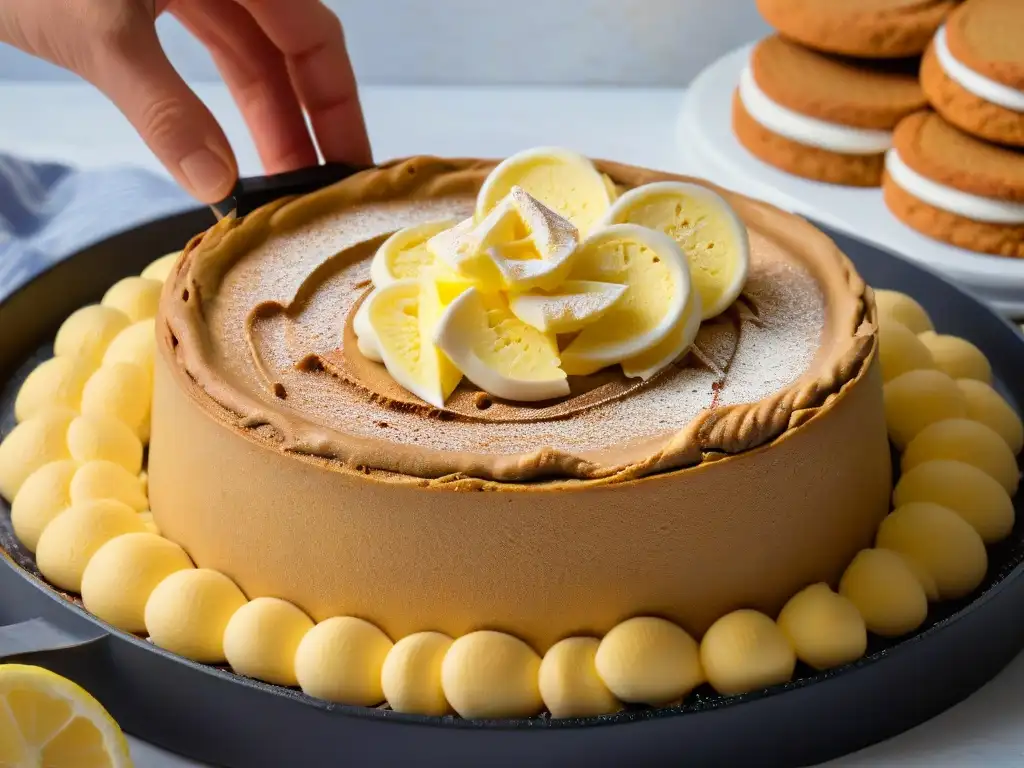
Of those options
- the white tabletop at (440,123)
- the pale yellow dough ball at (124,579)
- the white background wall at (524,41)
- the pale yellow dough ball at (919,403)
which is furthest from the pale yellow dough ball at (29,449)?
the white background wall at (524,41)

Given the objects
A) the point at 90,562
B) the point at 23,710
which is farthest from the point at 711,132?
the point at 23,710

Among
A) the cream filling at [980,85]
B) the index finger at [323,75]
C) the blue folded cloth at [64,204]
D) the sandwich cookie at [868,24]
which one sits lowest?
the cream filling at [980,85]

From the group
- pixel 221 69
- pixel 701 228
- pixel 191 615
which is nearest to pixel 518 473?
pixel 191 615

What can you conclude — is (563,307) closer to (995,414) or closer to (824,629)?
(824,629)

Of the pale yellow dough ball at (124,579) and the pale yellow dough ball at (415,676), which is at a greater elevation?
the pale yellow dough ball at (124,579)

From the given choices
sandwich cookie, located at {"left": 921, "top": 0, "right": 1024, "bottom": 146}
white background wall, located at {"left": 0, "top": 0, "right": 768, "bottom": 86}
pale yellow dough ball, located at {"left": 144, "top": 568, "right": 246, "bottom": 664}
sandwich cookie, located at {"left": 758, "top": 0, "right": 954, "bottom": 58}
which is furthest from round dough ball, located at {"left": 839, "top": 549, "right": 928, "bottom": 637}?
white background wall, located at {"left": 0, "top": 0, "right": 768, "bottom": 86}

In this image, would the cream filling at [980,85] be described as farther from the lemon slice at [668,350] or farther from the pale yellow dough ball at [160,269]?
the pale yellow dough ball at [160,269]
